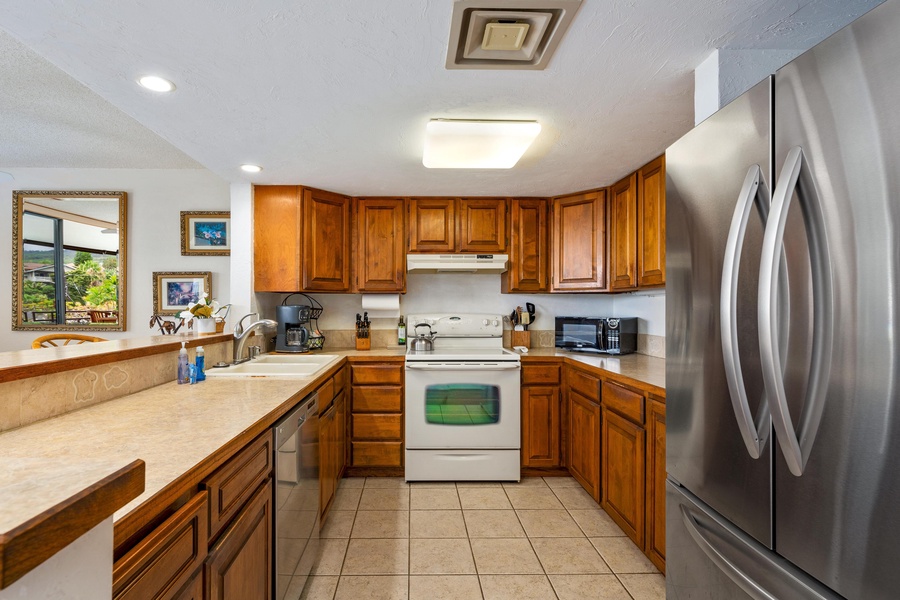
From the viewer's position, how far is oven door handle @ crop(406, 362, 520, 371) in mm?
2936

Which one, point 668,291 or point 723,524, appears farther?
point 668,291

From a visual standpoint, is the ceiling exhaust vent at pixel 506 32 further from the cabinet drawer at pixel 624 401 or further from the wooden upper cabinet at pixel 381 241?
the wooden upper cabinet at pixel 381 241

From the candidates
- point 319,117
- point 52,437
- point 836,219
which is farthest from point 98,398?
point 836,219

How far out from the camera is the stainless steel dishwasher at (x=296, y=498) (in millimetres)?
1486

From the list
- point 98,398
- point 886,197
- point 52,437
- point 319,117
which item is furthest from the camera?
point 319,117

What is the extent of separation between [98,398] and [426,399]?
1.84 metres

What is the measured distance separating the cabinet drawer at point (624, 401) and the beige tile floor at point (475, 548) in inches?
27.1

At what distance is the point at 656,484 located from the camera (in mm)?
1903

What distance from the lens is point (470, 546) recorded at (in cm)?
216

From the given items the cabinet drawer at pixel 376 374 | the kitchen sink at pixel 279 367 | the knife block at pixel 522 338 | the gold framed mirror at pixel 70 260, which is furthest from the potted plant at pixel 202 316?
the knife block at pixel 522 338

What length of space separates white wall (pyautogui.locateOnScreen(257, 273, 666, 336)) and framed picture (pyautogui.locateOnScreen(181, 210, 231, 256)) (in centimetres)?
97

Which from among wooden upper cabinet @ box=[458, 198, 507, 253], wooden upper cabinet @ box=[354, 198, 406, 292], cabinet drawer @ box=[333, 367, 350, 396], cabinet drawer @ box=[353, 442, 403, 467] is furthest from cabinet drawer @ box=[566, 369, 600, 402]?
cabinet drawer @ box=[333, 367, 350, 396]

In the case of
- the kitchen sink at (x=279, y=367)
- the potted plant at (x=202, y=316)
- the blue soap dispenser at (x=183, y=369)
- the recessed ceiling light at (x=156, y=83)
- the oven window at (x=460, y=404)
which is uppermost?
the recessed ceiling light at (x=156, y=83)

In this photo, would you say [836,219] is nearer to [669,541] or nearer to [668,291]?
[668,291]
